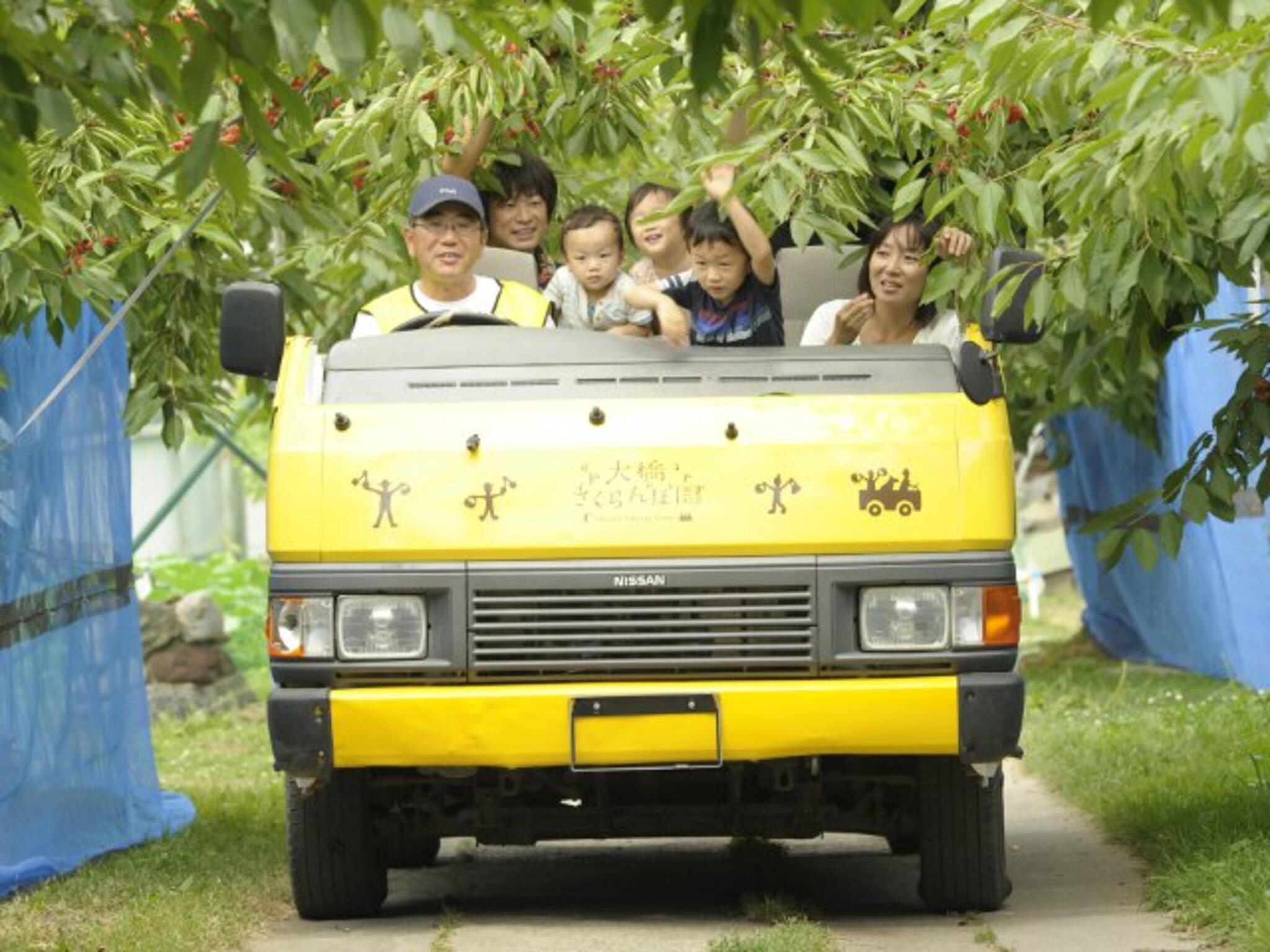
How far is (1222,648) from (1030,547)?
11855 millimetres

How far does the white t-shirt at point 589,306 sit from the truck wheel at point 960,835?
175 centimetres

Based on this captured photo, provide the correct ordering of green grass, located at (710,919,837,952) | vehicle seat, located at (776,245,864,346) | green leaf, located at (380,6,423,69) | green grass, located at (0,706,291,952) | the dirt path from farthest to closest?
vehicle seat, located at (776,245,864,346) < green grass, located at (0,706,291,952) < the dirt path < green grass, located at (710,919,837,952) < green leaf, located at (380,6,423,69)

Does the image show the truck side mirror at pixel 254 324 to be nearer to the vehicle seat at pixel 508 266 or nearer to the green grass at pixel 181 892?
the vehicle seat at pixel 508 266

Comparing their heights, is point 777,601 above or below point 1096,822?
above

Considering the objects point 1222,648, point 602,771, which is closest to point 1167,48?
point 602,771

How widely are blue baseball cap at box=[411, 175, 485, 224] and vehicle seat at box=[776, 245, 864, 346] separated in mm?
1082

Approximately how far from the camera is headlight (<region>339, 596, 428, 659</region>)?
7742mm

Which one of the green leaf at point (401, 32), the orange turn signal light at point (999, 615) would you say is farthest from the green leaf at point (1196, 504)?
the green leaf at point (401, 32)

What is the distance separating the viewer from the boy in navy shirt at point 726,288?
8516 mm

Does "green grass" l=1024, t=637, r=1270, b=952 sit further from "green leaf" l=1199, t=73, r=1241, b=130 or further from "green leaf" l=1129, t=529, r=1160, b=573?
"green leaf" l=1199, t=73, r=1241, b=130

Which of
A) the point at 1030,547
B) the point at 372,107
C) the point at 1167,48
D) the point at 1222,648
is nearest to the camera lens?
the point at 1167,48

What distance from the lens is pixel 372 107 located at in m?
10.1

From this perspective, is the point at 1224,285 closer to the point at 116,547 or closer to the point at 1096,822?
the point at 1096,822

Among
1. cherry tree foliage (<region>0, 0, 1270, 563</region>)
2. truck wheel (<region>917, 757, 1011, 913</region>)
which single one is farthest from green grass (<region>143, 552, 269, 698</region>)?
truck wheel (<region>917, 757, 1011, 913</region>)
